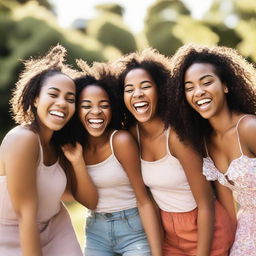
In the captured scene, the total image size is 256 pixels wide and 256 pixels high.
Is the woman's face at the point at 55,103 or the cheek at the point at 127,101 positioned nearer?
the woman's face at the point at 55,103

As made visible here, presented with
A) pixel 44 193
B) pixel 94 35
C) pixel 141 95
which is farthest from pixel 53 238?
pixel 94 35

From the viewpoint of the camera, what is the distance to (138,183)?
4227 mm

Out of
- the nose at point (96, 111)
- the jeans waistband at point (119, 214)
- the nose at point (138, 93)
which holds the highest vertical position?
the nose at point (138, 93)

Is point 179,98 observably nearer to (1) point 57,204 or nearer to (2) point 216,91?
(2) point 216,91

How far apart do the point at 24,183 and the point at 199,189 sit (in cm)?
140

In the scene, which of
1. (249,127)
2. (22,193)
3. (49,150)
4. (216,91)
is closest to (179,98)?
(216,91)

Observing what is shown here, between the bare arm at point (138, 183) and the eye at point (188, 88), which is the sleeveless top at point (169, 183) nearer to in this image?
the bare arm at point (138, 183)

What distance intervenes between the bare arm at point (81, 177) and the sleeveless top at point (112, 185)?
2.5 inches

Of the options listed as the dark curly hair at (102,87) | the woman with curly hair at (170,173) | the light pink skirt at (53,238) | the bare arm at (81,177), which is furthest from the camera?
the dark curly hair at (102,87)

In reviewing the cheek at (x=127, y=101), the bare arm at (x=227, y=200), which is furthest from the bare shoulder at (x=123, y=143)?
the bare arm at (x=227, y=200)

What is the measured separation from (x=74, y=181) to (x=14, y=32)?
12740 mm

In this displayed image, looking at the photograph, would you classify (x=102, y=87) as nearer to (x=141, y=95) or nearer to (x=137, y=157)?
(x=141, y=95)

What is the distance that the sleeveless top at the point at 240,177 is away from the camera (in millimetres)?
3713

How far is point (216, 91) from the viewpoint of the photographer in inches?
153
